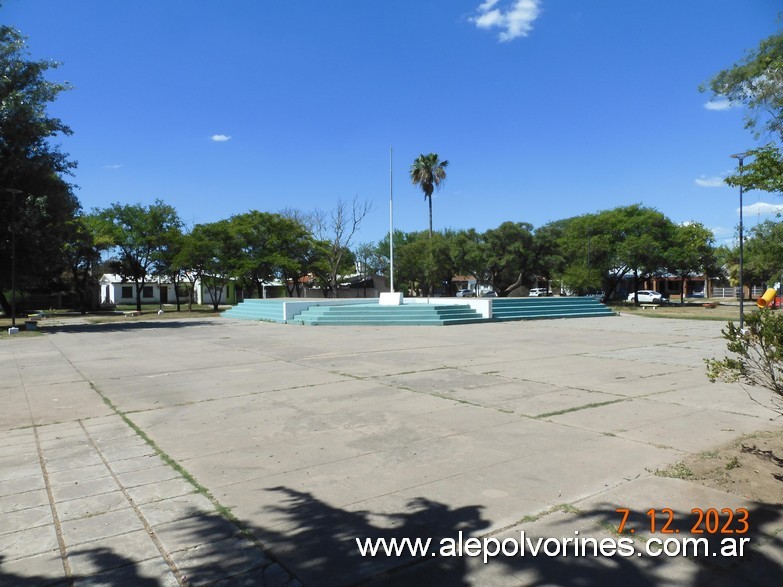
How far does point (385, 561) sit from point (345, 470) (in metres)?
1.57

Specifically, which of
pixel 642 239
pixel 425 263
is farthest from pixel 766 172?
pixel 425 263

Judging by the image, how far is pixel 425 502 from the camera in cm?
393

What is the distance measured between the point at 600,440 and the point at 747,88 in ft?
33.5

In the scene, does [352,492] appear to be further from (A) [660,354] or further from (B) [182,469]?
(A) [660,354]

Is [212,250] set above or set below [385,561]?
above

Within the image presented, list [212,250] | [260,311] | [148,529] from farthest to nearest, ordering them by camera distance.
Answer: [212,250], [260,311], [148,529]

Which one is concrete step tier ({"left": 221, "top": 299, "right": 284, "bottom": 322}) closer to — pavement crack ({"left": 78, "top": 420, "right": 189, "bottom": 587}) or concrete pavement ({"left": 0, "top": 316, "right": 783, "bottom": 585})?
concrete pavement ({"left": 0, "top": 316, "right": 783, "bottom": 585})

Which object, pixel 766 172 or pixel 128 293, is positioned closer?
pixel 766 172

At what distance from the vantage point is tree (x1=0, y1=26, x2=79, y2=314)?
22047mm

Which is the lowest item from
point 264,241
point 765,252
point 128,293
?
point 128,293

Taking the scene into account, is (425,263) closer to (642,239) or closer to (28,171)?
(642,239)

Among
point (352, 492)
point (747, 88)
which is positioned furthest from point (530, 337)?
point (352, 492)
